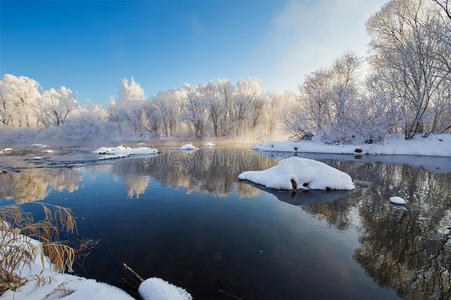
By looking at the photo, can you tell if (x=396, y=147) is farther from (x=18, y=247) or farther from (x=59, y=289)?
(x=18, y=247)

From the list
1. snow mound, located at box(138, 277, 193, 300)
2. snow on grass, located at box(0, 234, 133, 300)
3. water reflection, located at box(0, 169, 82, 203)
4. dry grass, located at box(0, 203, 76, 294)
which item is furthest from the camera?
water reflection, located at box(0, 169, 82, 203)

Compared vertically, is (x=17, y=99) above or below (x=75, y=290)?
above

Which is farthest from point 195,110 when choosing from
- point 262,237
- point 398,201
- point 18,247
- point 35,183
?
point 18,247

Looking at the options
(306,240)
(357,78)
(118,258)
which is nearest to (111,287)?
(118,258)

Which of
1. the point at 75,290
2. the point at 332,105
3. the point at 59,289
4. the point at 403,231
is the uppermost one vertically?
the point at 332,105

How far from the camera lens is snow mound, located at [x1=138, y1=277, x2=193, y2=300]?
9.29 ft

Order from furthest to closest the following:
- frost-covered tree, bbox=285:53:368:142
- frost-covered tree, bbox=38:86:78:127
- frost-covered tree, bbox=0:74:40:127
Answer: frost-covered tree, bbox=38:86:78:127
frost-covered tree, bbox=0:74:40:127
frost-covered tree, bbox=285:53:368:142

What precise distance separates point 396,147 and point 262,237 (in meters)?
21.8

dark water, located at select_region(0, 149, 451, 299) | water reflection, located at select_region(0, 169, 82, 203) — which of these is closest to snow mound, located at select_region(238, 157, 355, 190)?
dark water, located at select_region(0, 149, 451, 299)

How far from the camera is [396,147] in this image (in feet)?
63.2

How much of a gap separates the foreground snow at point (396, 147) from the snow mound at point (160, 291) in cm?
2086

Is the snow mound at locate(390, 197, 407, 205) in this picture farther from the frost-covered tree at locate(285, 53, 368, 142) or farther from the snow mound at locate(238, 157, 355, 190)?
the frost-covered tree at locate(285, 53, 368, 142)

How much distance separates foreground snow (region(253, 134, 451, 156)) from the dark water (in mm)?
11443

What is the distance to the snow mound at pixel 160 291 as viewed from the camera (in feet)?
9.29
